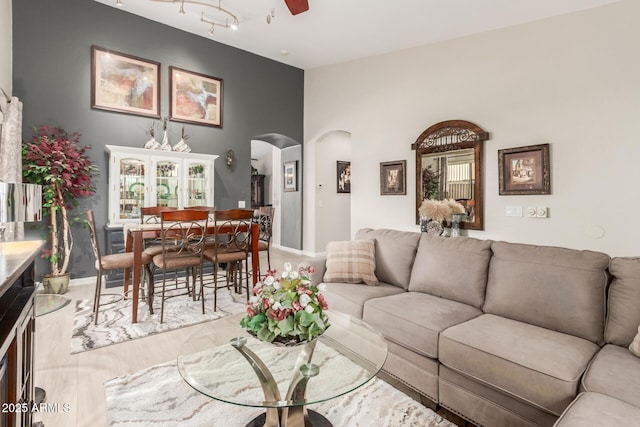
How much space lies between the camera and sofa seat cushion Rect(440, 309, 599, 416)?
1431 millimetres

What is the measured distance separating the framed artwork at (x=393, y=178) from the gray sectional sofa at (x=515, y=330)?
97.1 inches

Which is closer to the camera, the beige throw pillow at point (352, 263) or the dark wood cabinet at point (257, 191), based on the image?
the beige throw pillow at point (352, 263)

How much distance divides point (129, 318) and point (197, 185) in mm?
2338

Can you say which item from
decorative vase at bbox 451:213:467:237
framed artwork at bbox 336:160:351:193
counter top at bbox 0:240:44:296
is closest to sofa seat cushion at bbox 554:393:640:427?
counter top at bbox 0:240:44:296

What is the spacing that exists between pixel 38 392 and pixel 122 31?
Result: 454 cm

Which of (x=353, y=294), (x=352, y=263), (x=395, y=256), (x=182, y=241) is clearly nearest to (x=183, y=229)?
(x=182, y=241)

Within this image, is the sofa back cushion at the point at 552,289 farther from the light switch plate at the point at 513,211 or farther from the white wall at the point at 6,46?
the white wall at the point at 6,46

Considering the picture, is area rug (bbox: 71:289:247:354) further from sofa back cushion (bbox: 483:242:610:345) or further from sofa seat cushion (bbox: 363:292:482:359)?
sofa back cushion (bbox: 483:242:610:345)

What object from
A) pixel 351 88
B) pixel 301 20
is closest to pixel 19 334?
pixel 301 20

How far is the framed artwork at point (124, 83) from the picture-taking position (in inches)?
175

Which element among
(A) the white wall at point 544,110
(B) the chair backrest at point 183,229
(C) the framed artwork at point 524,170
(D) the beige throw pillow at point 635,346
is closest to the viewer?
(D) the beige throw pillow at point 635,346

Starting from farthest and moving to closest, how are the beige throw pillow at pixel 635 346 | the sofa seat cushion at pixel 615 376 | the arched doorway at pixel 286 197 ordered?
the arched doorway at pixel 286 197 < the beige throw pillow at pixel 635 346 < the sofa seat cushion at pixel 615 376

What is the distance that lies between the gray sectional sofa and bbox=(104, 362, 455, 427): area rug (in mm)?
132

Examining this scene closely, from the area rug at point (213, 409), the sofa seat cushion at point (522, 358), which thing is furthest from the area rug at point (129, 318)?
the sofa seat cushion at point (522, 358)
